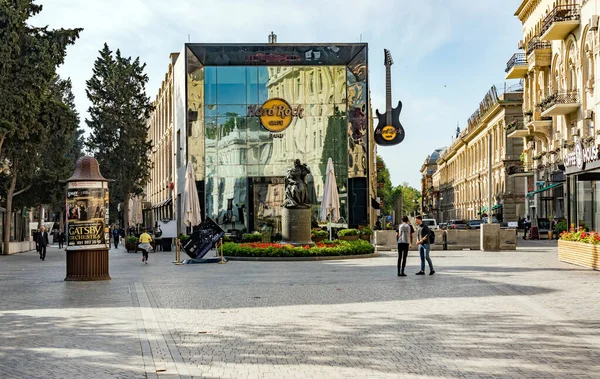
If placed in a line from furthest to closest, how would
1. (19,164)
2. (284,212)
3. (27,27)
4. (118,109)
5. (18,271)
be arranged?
(118,109) → (19,164) → (27,27) → (284,212) → (18,271)

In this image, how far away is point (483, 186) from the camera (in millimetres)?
86375

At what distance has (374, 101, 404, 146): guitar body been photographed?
149 feet

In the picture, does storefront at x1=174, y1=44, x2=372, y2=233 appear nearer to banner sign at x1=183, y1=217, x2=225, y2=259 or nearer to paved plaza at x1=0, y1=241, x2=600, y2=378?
banner sign at x1=183, y1=217, x2=225, y2=259

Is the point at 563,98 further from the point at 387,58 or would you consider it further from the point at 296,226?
the point at 296,226

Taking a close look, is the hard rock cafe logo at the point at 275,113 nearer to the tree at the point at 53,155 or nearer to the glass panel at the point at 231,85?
the glass panel at the point at 231,85

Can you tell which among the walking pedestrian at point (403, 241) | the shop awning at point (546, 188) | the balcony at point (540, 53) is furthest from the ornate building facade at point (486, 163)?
the walking pedestrian at point (403, 241)

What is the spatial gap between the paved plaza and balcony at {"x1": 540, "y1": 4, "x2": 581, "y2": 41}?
2896 cm

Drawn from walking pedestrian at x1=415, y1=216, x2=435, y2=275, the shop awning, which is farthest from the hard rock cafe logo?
walking pedestrian at x1=415, y1=216, x2=435, y2=275

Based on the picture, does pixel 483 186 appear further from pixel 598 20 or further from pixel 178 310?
pixel 178 310

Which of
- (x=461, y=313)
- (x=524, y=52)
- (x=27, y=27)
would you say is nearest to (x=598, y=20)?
(x=524, y=52)

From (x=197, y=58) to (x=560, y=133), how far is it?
2236cm

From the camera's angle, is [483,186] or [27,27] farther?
[483,186]

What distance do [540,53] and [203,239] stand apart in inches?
1272

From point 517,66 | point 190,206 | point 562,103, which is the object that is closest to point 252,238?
point 190,206
